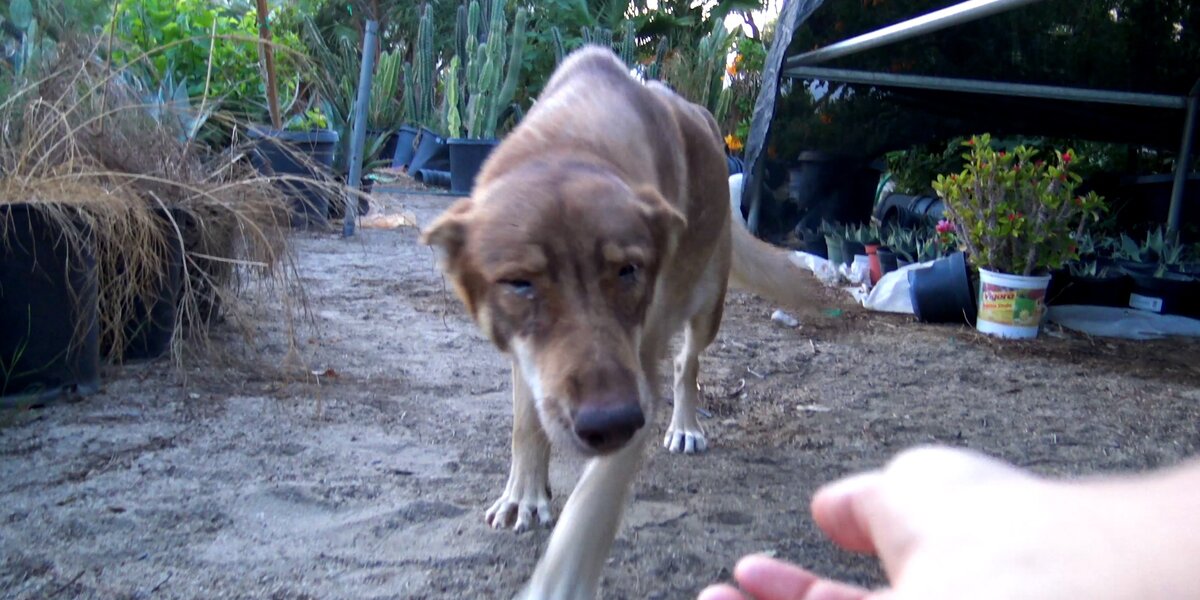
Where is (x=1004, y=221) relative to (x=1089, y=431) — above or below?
above

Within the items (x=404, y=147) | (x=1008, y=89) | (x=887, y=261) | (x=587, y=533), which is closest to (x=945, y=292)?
(x=887, y=261)

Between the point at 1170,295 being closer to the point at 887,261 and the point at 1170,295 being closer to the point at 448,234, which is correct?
the point at 887,261

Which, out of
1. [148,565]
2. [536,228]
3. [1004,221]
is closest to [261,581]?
[148,565]

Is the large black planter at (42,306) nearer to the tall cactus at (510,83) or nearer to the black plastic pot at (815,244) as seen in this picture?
the black plastic pot at (815,244)

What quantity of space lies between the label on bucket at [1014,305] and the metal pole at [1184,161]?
7.09 feet

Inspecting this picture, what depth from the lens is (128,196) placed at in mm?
4098

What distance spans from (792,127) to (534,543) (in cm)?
638

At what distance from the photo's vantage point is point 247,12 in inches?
368

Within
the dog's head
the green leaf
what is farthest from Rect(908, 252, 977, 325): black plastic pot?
the green leaf

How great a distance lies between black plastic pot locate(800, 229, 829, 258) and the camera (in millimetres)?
8695

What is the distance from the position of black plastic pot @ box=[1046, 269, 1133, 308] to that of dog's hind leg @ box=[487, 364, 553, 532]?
4348mm

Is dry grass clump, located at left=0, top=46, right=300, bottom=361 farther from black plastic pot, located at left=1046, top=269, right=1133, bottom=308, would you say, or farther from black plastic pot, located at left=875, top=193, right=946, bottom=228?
black plastic pot, located at left=875, top=193, right=946, bottom=228

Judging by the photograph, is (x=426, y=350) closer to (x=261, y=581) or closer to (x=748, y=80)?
(x=261, y=581)

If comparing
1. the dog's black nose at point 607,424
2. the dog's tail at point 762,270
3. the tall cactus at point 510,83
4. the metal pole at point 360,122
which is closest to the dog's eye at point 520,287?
the dog's black nose at point 607,424
